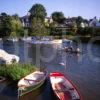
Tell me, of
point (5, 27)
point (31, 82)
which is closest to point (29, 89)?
point (31, 82)

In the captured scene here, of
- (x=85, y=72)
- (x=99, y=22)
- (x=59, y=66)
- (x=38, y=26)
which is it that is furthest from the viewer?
(x=99, y=22)

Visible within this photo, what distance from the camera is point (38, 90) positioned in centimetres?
2212

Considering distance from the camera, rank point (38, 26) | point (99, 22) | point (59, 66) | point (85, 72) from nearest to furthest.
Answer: point (85, 72) → point (59, 66) → point (38, 26) → point (99, 22)

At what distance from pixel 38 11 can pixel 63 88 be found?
78189 mm

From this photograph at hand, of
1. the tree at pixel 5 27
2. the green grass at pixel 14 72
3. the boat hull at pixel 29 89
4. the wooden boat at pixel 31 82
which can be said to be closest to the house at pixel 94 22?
the tree at pixel 5 27

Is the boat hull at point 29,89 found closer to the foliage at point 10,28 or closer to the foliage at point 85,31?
the foliage at point 10,28

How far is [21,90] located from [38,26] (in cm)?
5083

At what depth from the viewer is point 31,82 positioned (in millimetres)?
22578

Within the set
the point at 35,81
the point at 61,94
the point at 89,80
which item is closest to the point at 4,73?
the point at 35,81

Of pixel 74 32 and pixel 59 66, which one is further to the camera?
pixel 74 32

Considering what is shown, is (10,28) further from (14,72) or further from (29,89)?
(29,89)

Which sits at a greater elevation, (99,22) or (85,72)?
(99,22)

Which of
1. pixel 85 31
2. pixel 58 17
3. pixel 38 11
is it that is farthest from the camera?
pixel 58 17

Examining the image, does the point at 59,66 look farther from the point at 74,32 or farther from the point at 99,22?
the point at 99,22
